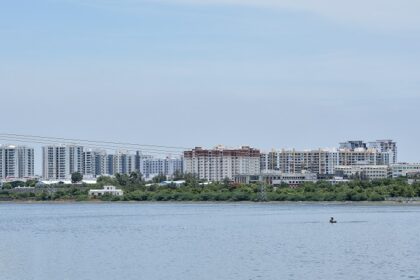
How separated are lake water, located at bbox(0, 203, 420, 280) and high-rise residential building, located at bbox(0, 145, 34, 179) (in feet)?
275

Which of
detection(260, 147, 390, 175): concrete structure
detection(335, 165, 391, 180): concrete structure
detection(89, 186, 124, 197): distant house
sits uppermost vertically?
detection(260, 147, 390, 175): concrete structure

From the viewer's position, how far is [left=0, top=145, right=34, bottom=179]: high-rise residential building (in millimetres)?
119875

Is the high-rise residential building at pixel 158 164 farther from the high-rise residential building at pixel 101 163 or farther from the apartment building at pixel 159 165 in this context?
the high-rise residential building at pixel 101 163

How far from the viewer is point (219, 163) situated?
101 metres

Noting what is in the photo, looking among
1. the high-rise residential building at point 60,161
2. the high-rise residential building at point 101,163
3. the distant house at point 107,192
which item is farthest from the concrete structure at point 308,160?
the distant house at point 107,192

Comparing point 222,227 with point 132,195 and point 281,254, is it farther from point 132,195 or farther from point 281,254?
point 132,195

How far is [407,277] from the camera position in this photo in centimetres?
1847

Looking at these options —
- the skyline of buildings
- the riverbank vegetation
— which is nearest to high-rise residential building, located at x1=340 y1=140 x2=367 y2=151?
the skyline of buildings

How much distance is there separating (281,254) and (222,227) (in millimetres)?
11173

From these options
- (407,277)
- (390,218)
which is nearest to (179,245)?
(407,277)

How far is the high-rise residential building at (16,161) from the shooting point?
119875 mm

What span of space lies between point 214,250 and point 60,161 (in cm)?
9637

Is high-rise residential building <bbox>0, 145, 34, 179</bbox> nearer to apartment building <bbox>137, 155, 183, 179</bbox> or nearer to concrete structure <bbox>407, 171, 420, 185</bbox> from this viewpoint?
apartment building <bbox>137, 155, 183, 179</bbox>

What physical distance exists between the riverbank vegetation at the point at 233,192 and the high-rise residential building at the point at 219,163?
68.1 ft
